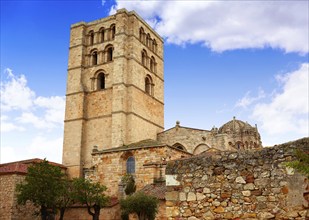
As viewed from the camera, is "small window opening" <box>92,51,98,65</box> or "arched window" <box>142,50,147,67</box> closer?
"small window opening" <box>92,51,98,65</box>

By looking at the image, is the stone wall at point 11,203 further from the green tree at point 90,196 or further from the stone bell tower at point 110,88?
the stone bell tower at point 110,88

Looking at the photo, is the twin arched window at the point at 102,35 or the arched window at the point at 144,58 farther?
the arched window at the point at 144,58

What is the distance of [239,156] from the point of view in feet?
20.9

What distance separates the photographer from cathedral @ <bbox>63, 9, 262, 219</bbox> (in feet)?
108

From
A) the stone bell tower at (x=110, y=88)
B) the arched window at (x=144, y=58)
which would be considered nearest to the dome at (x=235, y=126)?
the stone bell tower at (x=110, y=88)

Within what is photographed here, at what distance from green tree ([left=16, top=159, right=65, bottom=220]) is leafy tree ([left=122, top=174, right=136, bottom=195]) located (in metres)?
4.12

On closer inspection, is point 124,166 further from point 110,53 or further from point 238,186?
point 238,186

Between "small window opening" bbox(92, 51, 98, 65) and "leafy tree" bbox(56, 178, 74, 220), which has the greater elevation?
"small window opening" bbox(92, 51, 98, 65)

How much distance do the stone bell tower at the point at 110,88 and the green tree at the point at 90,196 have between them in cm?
979

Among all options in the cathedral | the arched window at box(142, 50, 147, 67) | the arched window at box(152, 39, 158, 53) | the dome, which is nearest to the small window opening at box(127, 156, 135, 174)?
the cathedral

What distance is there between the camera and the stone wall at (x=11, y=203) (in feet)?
75.8

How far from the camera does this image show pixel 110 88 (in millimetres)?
34875

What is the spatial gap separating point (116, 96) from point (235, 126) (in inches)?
722

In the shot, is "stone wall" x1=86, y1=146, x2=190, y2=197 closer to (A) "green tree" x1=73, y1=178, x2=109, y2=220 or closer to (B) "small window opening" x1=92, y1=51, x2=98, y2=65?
(A) "green tree" x1=73, y1=178, x2=109, y2=220
